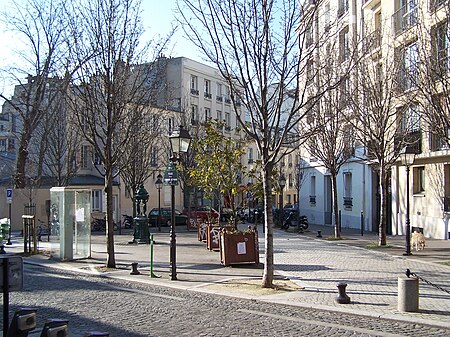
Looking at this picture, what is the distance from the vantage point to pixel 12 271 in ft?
19.9

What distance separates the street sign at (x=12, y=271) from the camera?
19.7 ft

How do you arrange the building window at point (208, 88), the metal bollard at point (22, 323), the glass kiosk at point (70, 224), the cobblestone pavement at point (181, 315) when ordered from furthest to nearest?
the building window at point (208, 88)
the glass kiosk at point (70, 224)
the cobblestone pavement at point (181, 315)
the metal bollard at point (22, 323)

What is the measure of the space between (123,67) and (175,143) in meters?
3.16

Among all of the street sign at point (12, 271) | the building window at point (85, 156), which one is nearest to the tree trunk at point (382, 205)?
the street sign at point (12, 271)

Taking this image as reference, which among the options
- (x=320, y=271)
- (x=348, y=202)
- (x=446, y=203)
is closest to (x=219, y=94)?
(x=348, y=202)

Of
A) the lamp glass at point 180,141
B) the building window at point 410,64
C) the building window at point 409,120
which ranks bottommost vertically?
the lamp glass at point 180,141

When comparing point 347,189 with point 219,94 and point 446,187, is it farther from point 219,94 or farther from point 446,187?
point 219,94

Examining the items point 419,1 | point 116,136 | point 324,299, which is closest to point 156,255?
point 116,136

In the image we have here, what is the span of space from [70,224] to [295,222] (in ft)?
66.7

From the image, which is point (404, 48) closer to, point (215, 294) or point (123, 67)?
point (123, 67)

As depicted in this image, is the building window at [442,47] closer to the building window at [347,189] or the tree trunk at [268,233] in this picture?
the tree trunk at [268,233]

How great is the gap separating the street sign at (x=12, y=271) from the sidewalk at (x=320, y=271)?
558 centimetres

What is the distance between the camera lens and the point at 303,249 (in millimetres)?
20969

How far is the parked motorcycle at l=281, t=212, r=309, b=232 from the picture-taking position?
1274 inches
